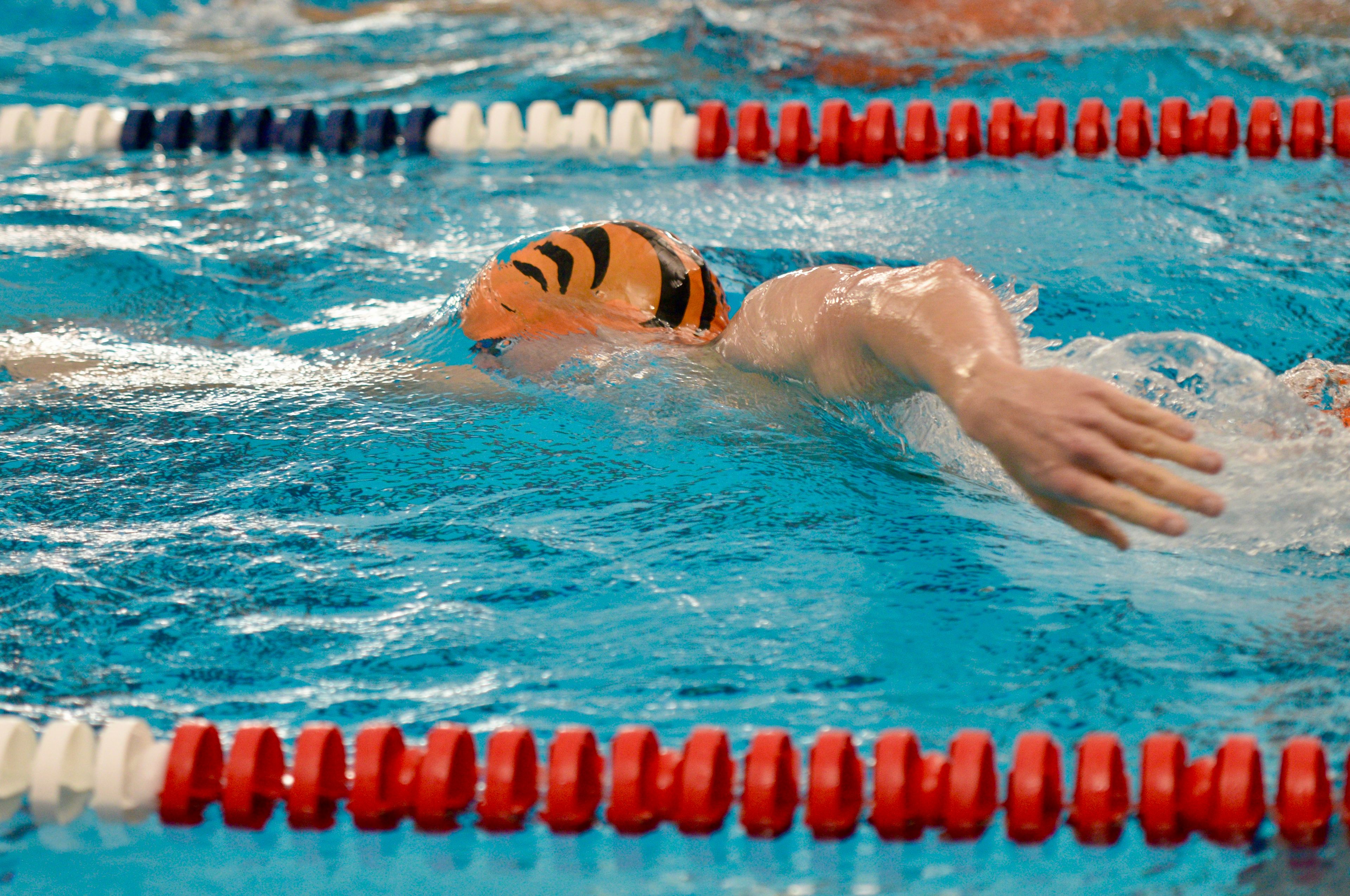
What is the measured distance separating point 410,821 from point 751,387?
115 cm

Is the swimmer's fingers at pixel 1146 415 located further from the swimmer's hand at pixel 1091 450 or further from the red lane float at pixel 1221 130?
the red lane float at pixel 1221 130

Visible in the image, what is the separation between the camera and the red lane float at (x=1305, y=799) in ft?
5.38

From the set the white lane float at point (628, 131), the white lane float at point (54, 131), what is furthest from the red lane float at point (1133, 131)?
the white lane float at point (54, 131)

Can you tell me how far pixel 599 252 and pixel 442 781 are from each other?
1.31 m

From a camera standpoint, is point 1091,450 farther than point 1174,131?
No

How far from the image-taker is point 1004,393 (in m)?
1.56

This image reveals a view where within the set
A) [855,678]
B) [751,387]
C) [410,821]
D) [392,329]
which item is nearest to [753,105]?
[392,329]

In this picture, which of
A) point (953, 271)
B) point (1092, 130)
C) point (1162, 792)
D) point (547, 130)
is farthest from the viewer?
A: point (547, 130)

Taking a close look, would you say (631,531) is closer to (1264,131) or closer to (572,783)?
(572,783)

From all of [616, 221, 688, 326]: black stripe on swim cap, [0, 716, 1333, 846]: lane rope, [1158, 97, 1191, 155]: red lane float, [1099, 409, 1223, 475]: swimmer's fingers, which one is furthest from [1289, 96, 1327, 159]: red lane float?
[1099, 409, 1223, 475]: swimmer's fingers

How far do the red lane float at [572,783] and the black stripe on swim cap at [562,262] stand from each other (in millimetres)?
1204

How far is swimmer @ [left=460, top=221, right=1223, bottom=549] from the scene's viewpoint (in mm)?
1451

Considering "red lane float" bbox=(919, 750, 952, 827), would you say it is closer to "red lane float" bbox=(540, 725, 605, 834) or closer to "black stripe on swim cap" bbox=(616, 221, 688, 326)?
"red lane float" bbox=(540, 725, 605, 834)

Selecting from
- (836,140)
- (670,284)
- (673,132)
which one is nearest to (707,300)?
(670,284)
